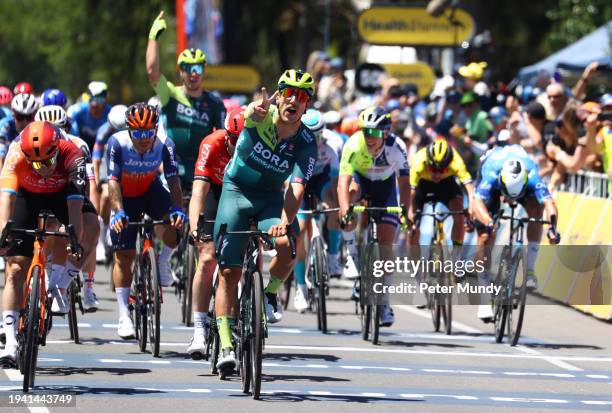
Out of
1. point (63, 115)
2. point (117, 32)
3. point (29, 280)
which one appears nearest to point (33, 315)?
point (29, 280)

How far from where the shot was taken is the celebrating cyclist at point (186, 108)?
1689cm

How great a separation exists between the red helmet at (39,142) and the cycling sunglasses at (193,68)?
5.15 metres

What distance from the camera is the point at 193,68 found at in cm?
1681

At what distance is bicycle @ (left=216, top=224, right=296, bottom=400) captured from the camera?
11.3m

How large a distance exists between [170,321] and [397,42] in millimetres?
14127

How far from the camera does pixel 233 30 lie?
44.5 meters

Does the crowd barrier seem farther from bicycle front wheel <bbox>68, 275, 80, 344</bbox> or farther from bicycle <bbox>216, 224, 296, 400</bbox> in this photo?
bicycle <bbox>216, 224, 296, 400</bbox>

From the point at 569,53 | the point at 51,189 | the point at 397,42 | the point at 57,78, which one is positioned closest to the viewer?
the point at 51,189

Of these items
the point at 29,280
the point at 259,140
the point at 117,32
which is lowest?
the point at 29,280

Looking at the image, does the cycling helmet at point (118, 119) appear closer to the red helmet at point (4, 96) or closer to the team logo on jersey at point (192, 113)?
the team logo on jersey at point (192, 113)

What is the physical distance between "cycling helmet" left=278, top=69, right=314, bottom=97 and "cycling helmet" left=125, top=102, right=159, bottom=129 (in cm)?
210

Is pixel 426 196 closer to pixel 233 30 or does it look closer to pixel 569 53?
pixel 569 53

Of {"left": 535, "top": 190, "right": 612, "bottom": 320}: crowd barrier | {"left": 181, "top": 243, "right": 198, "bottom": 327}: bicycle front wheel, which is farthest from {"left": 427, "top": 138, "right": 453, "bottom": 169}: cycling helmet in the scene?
{"left": 181, "top": 243, "right": 198, "bottom": 327}: bicycle front wheel

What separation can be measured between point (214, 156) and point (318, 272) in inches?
132
